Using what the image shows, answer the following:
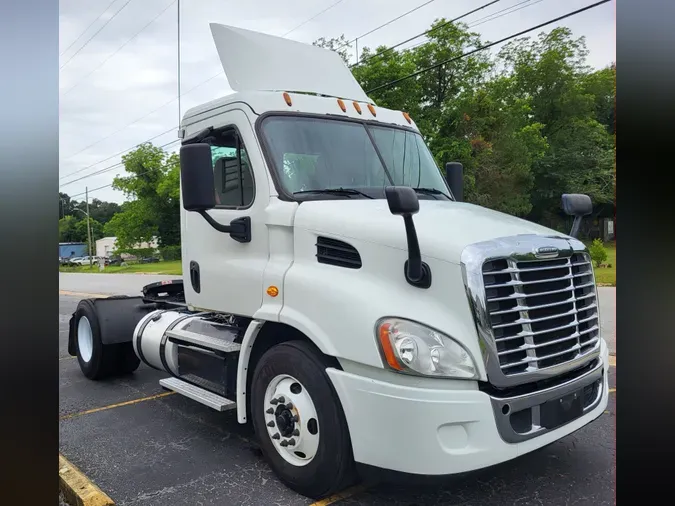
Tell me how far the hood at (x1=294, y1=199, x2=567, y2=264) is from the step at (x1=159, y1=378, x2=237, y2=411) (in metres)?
1.46

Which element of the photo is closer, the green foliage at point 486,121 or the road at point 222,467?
the road at point 222,467

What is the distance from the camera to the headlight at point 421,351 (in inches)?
112

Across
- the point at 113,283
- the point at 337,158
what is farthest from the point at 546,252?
the point at 113,283

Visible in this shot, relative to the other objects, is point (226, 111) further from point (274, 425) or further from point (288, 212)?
point (274, 425)

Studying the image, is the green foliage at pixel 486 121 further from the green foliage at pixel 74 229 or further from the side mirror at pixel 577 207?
the side mirror at pixel 577 207

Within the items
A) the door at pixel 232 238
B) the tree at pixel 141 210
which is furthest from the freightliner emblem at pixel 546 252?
the tree at pixel 141 210

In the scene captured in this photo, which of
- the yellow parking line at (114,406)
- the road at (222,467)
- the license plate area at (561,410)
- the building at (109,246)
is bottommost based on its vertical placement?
the yellow parking line at (114,406)

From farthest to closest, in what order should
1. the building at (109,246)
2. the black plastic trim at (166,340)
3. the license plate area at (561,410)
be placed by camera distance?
the building at (109,246) → the black plastic trim at (166,340) → the license plate area at (561,410)

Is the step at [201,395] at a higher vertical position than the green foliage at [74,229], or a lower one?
lower

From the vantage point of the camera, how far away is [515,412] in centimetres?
293

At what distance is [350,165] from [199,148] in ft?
3.74

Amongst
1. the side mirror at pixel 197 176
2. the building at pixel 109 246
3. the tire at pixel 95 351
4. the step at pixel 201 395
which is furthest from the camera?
the building at pixel 109 246

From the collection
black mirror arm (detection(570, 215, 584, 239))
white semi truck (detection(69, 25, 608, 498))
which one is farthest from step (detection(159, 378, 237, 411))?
black mirror arm (detection(570, 215, 584, 239))
